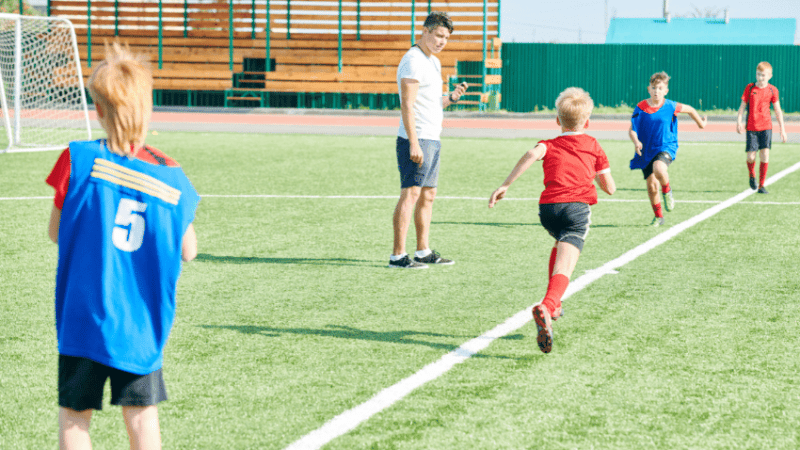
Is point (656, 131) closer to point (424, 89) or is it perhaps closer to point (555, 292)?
point (424, 89)

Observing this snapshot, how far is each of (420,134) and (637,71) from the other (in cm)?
3058

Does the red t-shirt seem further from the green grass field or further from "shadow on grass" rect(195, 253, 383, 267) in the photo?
"shadow on grass" rect(195, 253, 383, 267)

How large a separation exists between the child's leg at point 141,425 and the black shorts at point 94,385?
58 millimetres

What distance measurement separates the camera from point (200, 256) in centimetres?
781

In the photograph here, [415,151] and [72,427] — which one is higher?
[415,151]

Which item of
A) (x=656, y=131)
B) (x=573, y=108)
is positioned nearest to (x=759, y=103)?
(x=656, y=131)

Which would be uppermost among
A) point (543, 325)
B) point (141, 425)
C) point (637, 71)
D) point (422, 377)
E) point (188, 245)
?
point (637, 71)

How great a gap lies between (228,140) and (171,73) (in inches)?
666

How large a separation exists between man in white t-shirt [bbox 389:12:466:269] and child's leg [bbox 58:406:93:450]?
4.47 metres

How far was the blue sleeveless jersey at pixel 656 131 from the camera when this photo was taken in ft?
32.0

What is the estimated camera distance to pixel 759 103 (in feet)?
40.9

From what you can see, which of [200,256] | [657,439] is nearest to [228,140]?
[200,256]

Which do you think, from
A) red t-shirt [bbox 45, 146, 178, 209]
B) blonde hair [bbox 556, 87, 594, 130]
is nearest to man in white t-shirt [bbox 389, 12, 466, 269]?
blonde hair [bbox 556, 87, 594, 130]

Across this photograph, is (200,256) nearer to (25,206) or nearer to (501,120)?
(25,206)
